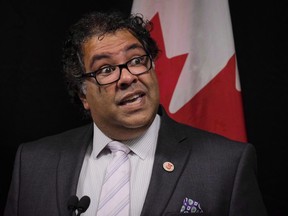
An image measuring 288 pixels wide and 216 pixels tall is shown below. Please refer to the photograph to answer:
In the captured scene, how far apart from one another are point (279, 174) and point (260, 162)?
0.43 ft

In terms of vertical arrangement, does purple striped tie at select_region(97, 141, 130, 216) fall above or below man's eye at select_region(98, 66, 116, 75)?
below

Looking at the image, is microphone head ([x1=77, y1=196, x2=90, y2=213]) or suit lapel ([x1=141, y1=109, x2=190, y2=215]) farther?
suit lapel ([x1=141, y1=109, x2=190, y2=215])

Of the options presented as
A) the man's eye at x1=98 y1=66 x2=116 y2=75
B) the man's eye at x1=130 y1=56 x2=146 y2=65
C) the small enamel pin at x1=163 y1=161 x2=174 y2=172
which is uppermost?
the man's eye at x1=130 y1=56 x2=146 y2=65

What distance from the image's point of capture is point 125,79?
64.9 inches

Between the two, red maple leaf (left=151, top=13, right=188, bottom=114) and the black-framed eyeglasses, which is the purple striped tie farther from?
red maple leaf (left=151, top=13, right=188, bottom=114)

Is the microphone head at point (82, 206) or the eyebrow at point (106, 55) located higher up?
the eyebrow at point (106, 55)

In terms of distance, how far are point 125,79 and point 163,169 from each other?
16.0 inches

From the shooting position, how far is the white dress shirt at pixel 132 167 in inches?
63.8

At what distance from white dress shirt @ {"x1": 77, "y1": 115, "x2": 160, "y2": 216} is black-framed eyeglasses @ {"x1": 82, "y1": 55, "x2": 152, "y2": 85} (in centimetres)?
25

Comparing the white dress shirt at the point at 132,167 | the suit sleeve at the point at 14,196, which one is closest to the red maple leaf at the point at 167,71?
the white dress shirt at the point at 132,167

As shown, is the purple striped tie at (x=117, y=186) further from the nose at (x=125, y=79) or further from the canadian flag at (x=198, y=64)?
the canadian flag at (x=198, y=64)

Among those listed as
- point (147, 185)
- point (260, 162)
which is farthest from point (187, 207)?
point (260, 162)

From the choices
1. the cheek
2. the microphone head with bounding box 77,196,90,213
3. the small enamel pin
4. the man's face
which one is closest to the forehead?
the man's face

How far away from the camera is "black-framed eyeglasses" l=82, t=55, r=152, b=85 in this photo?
5.52 feet
